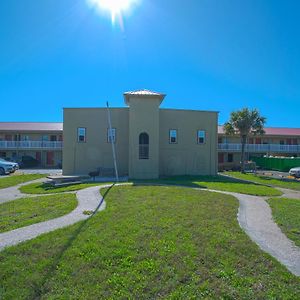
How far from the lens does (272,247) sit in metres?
5.51

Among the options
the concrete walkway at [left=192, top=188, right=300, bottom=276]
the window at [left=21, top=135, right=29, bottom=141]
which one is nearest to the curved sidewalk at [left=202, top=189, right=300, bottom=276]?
the concrete walkway at [left=192, top=188, right=300, bottom=276]

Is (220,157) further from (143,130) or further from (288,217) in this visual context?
(288,217)

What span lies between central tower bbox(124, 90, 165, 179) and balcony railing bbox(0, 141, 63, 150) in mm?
20062

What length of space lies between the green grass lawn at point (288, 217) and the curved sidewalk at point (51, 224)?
5.63m

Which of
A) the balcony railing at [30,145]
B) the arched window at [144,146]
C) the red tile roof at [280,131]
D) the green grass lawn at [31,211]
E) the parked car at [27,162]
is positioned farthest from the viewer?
the red tile roof at [280,131]

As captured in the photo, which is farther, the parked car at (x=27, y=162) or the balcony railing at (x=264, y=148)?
the balcony railing at (x=264, y=148)

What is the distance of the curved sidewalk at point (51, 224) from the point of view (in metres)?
5.67

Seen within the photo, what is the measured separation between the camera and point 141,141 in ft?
69.2

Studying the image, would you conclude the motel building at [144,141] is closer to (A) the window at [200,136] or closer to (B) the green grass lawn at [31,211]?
(A) the window at [200,136]

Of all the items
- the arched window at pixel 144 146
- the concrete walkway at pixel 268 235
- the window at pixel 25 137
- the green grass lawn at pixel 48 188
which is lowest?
the green grass lawn at pixel 48 188

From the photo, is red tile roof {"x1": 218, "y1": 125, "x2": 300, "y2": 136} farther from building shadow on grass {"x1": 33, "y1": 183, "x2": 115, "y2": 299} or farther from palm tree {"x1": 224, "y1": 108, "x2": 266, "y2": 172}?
building shadow on grass {"x1": 33, "y1": 183, "x2": 115, "y2": 299}

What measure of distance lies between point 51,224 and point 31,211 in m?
2.17

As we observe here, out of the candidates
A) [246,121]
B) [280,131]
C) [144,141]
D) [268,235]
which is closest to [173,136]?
[144,141]

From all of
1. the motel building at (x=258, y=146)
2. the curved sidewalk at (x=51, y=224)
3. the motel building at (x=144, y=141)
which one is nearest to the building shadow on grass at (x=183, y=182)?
the motel building at (x=144, y=141)
